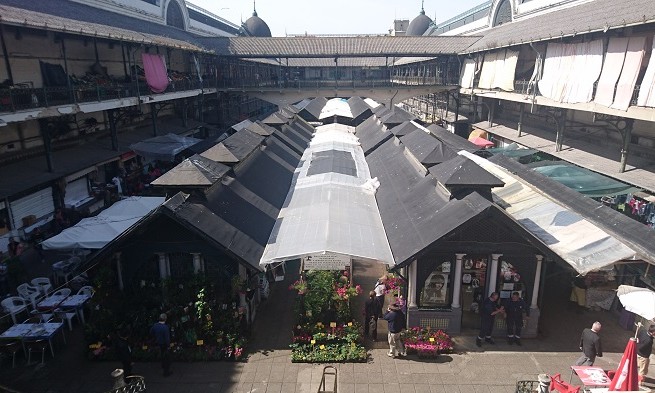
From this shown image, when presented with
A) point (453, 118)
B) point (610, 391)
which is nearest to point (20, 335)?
point (610, 391)

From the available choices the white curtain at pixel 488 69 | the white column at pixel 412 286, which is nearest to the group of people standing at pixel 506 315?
the white column at pixel 412 286

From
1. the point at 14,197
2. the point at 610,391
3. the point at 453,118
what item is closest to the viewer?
the point at 610,391

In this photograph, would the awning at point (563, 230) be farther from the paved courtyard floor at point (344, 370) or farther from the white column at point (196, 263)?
the white column at point (196, 263)

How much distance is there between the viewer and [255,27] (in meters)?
70.8

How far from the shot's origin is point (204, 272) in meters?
11.2

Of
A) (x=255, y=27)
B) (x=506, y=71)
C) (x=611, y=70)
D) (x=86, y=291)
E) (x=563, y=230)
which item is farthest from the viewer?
(x=255, y=27)

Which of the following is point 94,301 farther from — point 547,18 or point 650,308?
point 547,18

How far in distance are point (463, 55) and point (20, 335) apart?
37.7m

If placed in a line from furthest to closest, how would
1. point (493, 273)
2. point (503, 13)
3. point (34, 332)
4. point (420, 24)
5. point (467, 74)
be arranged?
point (420, 24) → point (503, 13) → point (467, 74) → point (493, 273) → point (34, 332)

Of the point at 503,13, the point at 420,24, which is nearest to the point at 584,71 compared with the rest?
the point at 503,13

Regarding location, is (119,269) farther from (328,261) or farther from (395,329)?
(395,329)

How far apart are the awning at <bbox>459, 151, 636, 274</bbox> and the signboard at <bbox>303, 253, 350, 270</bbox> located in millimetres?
4860

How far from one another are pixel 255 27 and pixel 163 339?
68.6 meters

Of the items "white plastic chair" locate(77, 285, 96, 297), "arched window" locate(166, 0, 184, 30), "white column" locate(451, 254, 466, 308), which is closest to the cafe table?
"white plastic chair" locate(77, 285, 96, 297)
